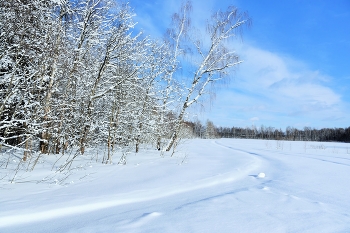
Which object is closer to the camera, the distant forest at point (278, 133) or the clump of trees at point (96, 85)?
the clump of trees at point (96, 85)

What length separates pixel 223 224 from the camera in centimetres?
246

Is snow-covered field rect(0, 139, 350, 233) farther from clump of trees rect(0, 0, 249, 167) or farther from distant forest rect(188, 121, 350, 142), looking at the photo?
distant forest rect(188, 121, 350, 142)

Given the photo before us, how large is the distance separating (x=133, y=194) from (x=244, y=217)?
176 cm

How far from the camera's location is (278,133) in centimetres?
11131

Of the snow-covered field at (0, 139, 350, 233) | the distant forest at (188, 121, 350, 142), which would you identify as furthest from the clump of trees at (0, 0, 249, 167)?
the distant forest at (188, 121, 350, 142)

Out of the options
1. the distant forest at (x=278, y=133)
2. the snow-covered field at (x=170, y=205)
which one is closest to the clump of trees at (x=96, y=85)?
the snow-covered field at (x=170, y=205)

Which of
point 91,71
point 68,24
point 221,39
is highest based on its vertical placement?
point 221,39

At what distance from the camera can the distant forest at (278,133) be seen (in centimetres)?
8343

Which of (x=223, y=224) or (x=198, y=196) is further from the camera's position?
(x=198, y=196)

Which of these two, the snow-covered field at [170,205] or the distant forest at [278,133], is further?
the distant forest at [278,133]

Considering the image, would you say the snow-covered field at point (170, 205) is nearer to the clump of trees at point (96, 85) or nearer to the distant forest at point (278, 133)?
the clump of trees at point (96, 85)

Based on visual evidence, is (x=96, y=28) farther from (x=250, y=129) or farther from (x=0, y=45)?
(x=250, y=129)

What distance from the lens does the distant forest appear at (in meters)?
83.4

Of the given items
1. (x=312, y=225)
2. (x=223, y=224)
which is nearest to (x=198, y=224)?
(x=223, y=224)
